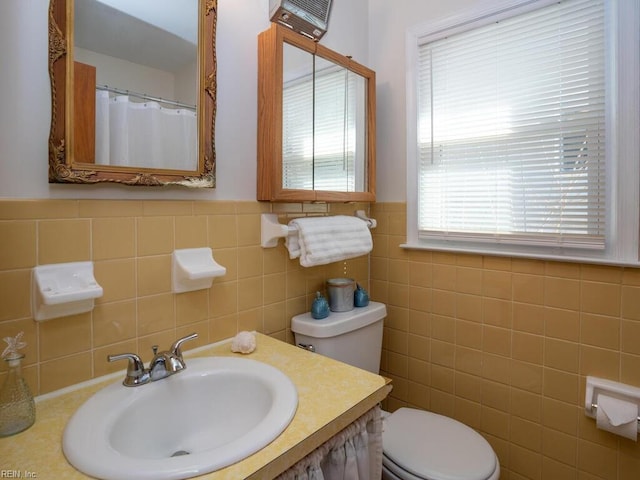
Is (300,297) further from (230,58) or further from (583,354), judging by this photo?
(583,354)

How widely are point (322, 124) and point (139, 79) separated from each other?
2.26 ft

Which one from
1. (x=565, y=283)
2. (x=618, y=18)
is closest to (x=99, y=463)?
(x=565, y=283)

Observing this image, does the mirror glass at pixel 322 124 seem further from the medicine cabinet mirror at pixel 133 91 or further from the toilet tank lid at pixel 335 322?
the toilet tank lid at pixel 335 322

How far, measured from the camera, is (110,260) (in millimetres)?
982

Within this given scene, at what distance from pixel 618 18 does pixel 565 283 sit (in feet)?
2.94

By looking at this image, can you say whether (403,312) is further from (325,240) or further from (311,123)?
(311,123)

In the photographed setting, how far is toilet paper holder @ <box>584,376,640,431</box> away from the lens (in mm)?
1205

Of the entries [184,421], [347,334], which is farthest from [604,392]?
[184,421]

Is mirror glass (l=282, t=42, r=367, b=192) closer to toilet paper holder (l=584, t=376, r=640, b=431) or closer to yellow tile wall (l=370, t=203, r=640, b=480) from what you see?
yellow tile wall (l=370, t=203, r=640, b=480)

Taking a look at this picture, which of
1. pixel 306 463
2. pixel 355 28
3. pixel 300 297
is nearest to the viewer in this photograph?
pixel 306 463

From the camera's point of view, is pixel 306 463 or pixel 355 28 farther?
pixel 355 28

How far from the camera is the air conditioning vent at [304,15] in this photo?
4.44ft

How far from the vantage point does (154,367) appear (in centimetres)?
97

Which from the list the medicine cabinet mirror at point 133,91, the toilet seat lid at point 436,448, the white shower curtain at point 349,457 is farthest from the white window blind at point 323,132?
the toilet seat lid at point 436,448
